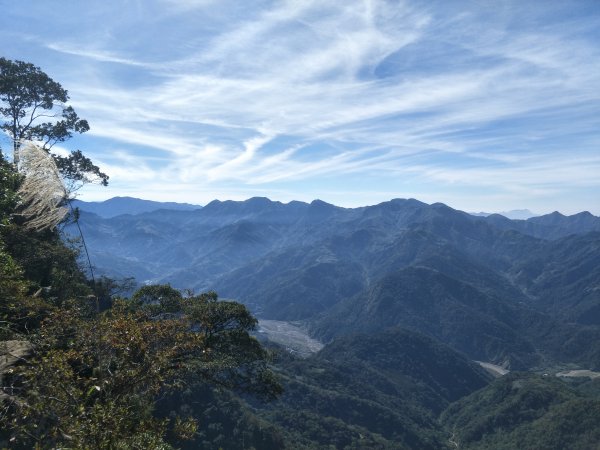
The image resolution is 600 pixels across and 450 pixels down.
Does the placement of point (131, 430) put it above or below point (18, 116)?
below

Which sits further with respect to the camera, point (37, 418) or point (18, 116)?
point (18, 116)

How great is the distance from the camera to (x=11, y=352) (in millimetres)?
16031

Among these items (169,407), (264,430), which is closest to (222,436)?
(264,430)

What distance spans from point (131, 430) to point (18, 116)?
53481 millimetres

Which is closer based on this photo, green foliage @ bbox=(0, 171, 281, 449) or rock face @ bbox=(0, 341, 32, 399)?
green foliage @ bbox=(0, 171, 281, 449)

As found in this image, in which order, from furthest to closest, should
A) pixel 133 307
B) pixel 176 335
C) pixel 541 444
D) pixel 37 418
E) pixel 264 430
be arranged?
pixel 541 444 → pixel 264 430 → pixel 133 307 → pixel 176 335 → pixel 37 418

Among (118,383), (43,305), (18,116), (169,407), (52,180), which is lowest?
(169,407)

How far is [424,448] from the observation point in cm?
19538

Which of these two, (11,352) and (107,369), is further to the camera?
(11,352)

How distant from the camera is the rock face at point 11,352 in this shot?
49.4 ft

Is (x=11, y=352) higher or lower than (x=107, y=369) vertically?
higher

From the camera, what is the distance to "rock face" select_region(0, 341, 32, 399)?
593 inches

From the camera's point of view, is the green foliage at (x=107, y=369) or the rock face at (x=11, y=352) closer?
the green foliage at (x=107, y=369)

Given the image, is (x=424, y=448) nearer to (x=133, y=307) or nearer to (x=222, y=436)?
(x=222, y=436)
